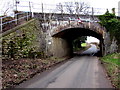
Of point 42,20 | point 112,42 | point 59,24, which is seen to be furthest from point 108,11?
point 42,20

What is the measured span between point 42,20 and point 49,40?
2368 mm

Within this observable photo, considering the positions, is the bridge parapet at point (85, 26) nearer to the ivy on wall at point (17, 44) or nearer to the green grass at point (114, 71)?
the ivy on wall at point (17, 44)

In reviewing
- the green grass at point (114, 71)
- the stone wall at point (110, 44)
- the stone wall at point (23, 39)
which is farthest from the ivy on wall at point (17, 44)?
the stone wall at point (110, 44)

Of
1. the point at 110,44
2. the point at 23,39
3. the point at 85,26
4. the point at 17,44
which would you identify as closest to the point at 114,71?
the point at 17,44

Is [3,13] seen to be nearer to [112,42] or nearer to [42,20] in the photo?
[42,20]

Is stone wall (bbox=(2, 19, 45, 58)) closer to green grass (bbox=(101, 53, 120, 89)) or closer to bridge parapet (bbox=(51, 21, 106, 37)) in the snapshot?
bridge parapet (bbox=(51, 21, 106, 37))

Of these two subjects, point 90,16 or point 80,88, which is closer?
point 80,88

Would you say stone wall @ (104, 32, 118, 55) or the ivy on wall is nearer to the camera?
the ivy on wall

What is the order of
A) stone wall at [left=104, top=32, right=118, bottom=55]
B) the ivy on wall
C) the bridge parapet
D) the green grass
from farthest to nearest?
stone wall at [left=104, top=32, right=118, bottom=55] < the bridge parapet < the ivy on wall < the green grass

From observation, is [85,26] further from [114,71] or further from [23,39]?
[114,71]

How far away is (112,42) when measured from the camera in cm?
1769

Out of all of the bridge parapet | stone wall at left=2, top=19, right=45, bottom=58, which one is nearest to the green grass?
stone wall at left=2, top=19, right=45, bottom=58

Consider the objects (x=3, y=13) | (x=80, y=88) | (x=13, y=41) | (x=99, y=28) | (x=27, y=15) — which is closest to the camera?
(x=80, y=88)

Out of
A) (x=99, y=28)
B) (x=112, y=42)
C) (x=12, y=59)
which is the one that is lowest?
(x=12, y=59)
